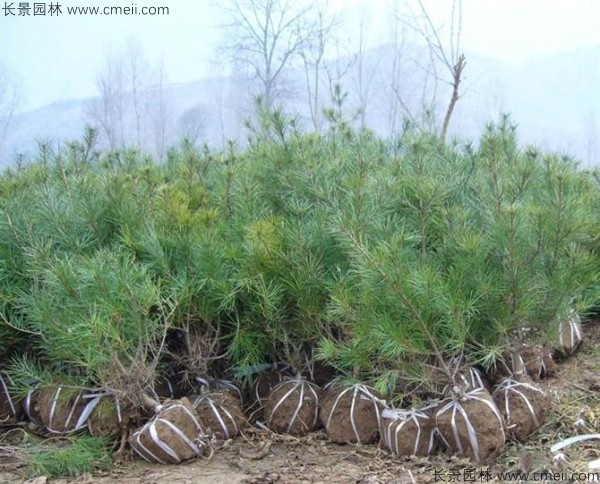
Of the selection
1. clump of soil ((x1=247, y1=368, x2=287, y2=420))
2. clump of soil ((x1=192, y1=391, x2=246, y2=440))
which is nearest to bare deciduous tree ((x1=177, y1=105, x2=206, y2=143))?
clump of soil ((x1=247, y1=368, x2=287, y2=420))

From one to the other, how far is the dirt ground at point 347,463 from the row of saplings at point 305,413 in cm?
3

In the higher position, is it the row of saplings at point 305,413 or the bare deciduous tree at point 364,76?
the bare deciduous tree at point 364,76

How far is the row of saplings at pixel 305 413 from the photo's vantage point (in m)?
1.63

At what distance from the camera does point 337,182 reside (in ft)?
7.14

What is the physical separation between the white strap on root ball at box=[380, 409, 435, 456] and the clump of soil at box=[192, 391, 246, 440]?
1.50 feet

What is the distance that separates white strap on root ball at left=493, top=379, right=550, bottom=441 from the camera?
66.6 inches

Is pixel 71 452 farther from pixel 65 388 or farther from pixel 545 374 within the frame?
pixel 545 374

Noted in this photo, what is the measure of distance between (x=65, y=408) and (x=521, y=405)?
4.13ft

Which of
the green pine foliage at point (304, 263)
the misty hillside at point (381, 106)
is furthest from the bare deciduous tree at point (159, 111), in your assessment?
the green pine foliage at point (304, 263)

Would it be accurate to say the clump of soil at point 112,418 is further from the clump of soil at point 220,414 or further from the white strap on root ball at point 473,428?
the white strap on root ball at point 473,428


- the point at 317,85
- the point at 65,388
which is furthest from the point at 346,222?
the point at 317,85

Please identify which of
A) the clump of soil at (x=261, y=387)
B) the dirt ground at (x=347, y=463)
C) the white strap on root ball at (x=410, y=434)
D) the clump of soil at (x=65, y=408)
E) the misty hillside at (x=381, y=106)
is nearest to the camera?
the dirt ground at (x=347, y=463)

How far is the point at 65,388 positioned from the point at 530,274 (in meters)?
1.31

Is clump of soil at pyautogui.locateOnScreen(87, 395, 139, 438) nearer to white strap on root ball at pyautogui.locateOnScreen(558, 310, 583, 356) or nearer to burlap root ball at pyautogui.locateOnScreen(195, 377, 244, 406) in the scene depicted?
burlap root ball at pyautogui.locateOnScreen(195, 377, 244, 406)
